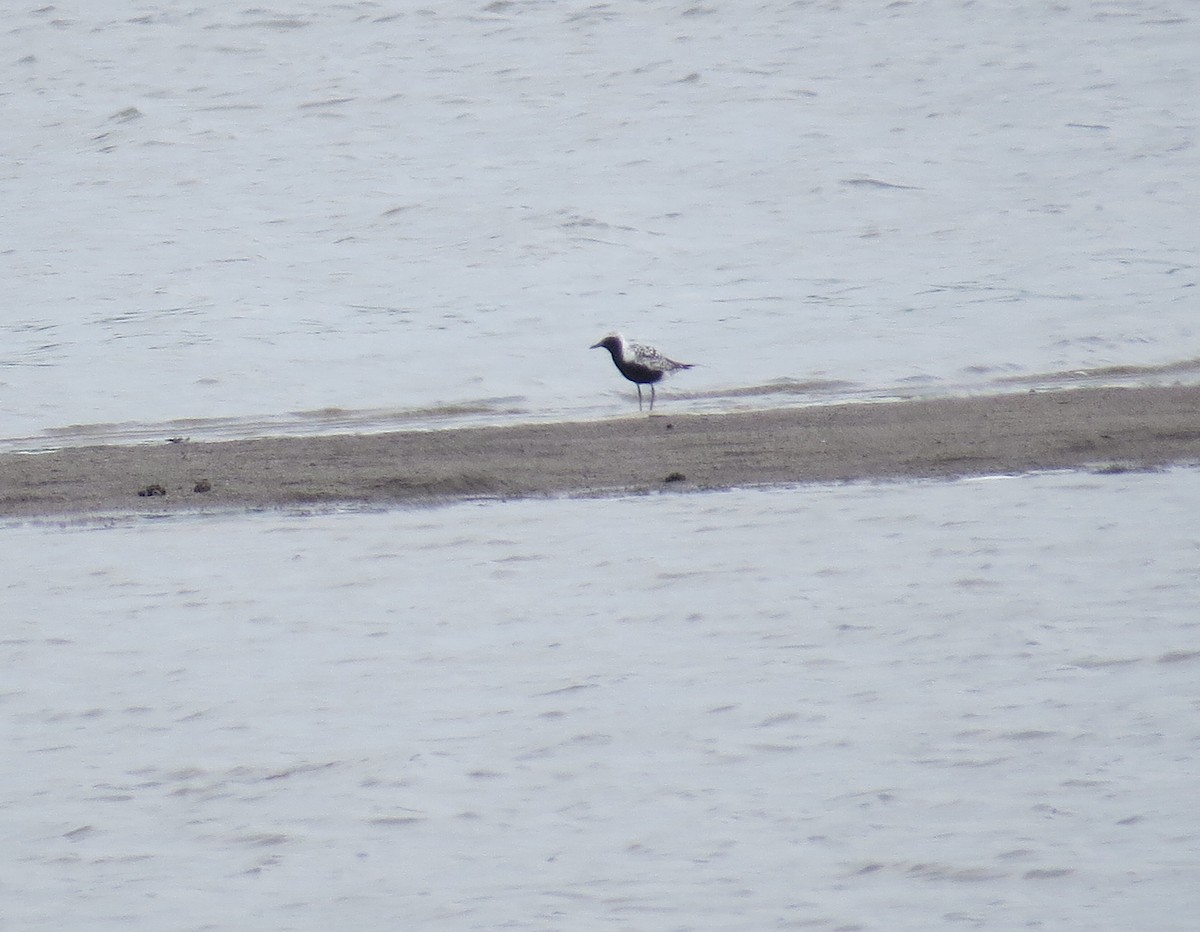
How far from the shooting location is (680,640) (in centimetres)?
734

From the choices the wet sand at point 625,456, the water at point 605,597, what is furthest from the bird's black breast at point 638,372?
the wet sand at point 625,456

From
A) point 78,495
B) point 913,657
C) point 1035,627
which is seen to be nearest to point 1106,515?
point 1035,627

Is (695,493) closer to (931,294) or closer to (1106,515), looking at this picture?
(1106,515)

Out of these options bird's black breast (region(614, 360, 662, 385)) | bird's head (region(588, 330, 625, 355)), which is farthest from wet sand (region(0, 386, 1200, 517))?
bird's head (region(588, 330, 625, 355))

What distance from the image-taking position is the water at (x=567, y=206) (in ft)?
42.9

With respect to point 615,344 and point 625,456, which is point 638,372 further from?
point 625,456

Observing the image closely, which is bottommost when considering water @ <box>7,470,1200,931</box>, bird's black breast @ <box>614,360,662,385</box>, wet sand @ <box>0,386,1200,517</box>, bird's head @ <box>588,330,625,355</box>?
water @ <box>7,470,1200,931</box>

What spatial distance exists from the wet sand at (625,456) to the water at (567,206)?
0.80 meters

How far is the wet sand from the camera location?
958 centimetres

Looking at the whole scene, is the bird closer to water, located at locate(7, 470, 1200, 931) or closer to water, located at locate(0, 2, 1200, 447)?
water, located at locate(0, 2, 1200, 447)

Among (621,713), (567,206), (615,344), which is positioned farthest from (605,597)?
(567,206)

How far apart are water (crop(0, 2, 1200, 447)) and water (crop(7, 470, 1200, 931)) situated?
3.10 metres

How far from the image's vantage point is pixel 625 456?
10.1 m

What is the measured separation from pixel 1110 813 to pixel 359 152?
1788 centimetres
